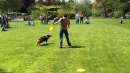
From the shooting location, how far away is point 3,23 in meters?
33.7

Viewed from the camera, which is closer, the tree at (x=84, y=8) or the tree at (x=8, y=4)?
the tree at (x=8, y=4)

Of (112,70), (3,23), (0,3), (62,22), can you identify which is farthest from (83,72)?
(0,3)

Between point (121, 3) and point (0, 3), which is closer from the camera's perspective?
point (0, 3)

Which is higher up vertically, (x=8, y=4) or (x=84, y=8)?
(x=8, y=4)

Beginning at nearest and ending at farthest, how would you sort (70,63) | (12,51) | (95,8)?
1. (70,63)
2. (12,51)
3. (95,8)

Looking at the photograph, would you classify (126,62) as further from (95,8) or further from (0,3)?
(95,8)

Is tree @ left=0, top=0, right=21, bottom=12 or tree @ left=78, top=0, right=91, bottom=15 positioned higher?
tree @ left=0, top=0, right=21, bottom=12

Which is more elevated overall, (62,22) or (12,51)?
(62,22)

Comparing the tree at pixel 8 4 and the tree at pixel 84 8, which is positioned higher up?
the tree at pixel 8 4

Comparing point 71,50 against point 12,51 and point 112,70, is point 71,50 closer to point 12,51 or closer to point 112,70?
point 12,51

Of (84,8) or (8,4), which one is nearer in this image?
(8,4)

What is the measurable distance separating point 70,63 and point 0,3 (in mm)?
63075

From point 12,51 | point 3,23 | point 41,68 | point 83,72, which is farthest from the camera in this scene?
point 3,23

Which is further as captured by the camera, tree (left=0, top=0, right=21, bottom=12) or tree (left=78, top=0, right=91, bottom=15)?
tree (left=78, top=0, right=91, bottom=15)
